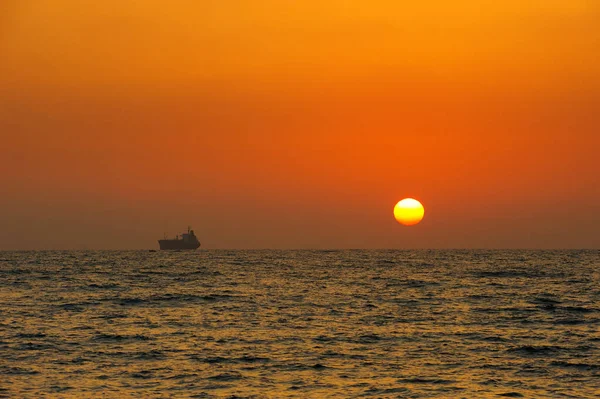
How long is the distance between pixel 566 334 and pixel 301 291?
39581mm

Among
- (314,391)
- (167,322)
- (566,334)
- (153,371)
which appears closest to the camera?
(314,391)

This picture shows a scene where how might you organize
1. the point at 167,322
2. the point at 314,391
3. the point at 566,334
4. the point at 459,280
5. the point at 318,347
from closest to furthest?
the point at 314,391 → the point at 318,347 → the point at 566,334 → the point at 167,322 → the point at 459,280

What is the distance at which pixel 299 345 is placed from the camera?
43.2 metres

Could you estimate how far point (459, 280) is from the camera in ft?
346

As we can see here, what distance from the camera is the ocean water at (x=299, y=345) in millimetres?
Answer: 32531

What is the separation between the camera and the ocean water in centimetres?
3253

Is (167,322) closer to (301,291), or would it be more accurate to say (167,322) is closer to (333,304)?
(333,304)

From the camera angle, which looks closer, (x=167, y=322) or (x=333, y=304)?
(x=167, y=322)

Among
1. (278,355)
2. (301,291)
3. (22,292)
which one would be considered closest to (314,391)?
(278,355)

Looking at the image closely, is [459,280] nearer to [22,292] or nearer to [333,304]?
[333,304]

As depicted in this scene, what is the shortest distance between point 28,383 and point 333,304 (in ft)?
127

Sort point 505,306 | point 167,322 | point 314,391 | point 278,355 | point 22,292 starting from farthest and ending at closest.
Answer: point 22,292 < point 505,306 < point 167,322 < point 278,355 < point 314,391

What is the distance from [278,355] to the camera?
131 ft


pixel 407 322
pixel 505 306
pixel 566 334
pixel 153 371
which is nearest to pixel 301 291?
pixel 505 306
